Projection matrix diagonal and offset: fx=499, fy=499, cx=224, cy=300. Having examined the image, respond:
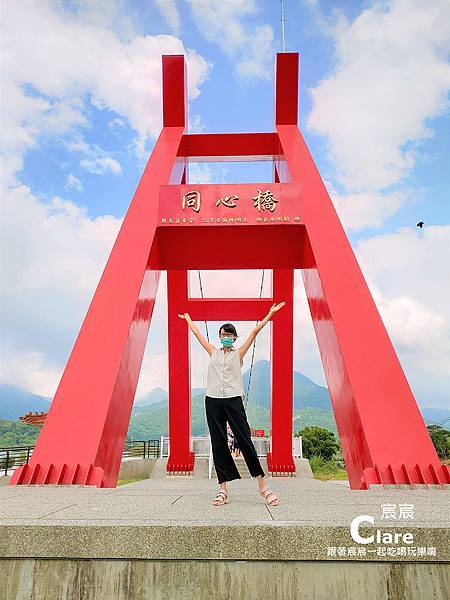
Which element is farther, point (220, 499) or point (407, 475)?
point (407, 475)

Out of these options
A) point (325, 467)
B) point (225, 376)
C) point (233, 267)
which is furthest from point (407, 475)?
point (325, 467)

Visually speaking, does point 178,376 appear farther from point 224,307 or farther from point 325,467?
point 325,467

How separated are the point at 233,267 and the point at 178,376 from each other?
6.67 m

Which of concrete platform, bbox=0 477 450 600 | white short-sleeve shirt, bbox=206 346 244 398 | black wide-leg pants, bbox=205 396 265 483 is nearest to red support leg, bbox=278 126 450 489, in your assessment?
black wide-leg pants, bbox=205 396 265 483

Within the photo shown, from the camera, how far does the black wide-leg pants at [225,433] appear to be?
3213mm

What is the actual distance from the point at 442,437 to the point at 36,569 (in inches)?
827

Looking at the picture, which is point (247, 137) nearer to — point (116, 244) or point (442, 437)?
point (116, 244)

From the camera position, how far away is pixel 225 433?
332 centimetres

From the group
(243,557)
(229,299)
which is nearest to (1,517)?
(243,557)

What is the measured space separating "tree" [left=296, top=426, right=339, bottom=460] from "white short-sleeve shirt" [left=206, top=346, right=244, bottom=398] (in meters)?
24.3

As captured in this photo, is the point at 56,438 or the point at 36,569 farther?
the point at 56,438

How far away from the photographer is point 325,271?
6020mm

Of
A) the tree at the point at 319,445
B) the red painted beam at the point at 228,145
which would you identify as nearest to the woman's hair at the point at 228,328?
the red painted beam at the point at 228,145

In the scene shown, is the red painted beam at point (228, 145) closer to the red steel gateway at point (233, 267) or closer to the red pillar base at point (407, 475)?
the red steel gateway at point (233, 267)
